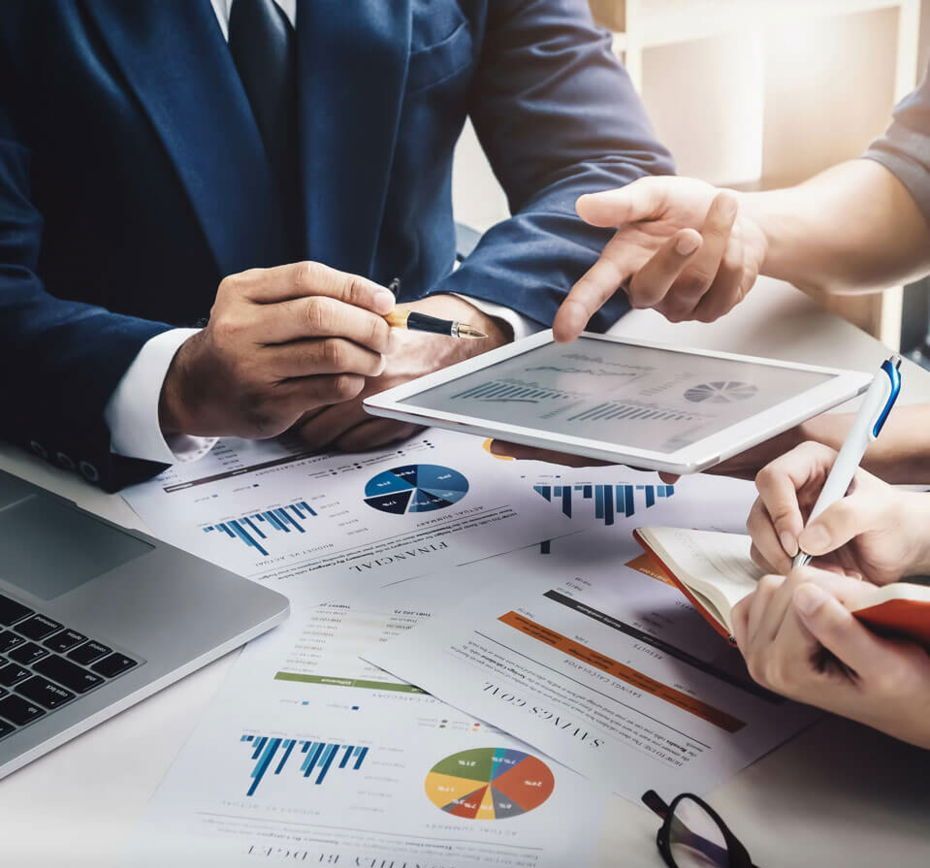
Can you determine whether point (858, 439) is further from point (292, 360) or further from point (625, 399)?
point (292, 360)

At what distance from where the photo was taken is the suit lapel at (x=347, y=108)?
114cm

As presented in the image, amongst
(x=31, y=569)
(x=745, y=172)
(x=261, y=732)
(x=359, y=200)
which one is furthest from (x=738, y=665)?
(x=745, y=172)

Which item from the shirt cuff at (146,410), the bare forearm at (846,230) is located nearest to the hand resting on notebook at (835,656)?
the shirt cuff at (146,410)

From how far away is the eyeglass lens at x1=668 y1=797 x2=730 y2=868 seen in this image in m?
0.47

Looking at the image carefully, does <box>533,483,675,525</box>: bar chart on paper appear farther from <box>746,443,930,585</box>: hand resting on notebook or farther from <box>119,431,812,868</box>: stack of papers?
<box>746,443,930,585</box>: hand resting on notebook

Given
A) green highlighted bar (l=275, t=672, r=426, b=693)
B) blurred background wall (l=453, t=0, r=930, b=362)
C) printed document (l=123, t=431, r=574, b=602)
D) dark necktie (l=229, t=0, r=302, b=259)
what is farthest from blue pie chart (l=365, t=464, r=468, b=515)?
blurred background wall (l=453, t=0, r=930, b=362)

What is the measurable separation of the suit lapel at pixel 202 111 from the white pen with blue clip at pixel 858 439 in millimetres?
726

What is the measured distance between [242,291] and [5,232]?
0.34 meters

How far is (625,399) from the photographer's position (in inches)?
30.8

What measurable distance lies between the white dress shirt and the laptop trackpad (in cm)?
9

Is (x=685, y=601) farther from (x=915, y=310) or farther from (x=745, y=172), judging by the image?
(x=915, y=310)

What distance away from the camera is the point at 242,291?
0.84 metres

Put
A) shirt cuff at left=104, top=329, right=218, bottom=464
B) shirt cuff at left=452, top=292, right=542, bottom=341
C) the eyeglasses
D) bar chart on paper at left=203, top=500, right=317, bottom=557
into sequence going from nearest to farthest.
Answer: the eyeglasses < bar chart on paper at left=203, top=500, right=317, bottom=557 < shirt cuff at left=104, top=329, right=218, bottom=464 < shirt cuff at left=452, top=292, right=542, bottom=341

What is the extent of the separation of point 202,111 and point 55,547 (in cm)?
54
